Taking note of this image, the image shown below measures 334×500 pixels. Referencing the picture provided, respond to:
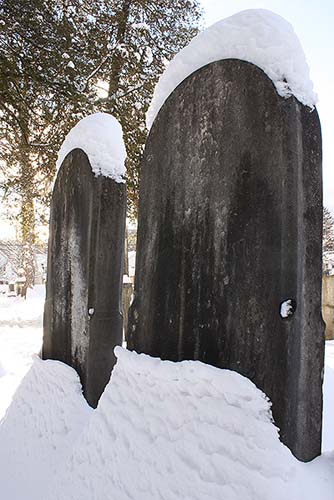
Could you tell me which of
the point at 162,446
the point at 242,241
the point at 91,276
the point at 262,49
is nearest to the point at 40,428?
the point at 91,276

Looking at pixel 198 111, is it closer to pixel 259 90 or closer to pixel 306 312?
pixel 259 90

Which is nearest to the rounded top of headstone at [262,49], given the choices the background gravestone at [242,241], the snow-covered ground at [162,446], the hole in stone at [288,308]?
the background gravestone at [242,241]

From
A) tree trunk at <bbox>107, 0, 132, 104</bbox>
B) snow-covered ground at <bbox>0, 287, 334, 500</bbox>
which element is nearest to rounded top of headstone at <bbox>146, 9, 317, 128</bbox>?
snow-covered ground at <bbox>0, 287, 334, 500</bbox>

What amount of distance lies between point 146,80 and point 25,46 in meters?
2.29

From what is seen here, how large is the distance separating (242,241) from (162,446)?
102 centimetres

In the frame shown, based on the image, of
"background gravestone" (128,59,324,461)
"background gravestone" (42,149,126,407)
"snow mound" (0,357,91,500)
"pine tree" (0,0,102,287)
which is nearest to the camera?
"background gravestone" (128,59,324,461)

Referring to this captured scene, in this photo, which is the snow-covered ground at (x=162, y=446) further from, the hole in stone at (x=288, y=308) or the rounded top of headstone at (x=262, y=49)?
the rounded top of headstone at (x=262, y=49)

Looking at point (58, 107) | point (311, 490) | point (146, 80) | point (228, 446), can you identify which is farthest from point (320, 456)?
point (146, 80)

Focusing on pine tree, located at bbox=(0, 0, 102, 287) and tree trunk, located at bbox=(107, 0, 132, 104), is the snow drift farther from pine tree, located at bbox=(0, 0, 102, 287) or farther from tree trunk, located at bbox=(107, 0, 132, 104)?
tree trunk, located at bbox=(107, 0, 132, 104)

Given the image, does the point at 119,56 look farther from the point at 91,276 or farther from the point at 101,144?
the point at 91,276

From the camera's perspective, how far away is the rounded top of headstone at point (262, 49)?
1598 millimetres

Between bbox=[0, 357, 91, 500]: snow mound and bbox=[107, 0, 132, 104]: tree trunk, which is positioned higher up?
bbox=[107, 0, 132, 104]: tree trunk

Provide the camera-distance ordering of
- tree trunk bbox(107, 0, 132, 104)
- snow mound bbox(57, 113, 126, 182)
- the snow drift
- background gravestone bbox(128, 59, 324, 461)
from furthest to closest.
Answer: tree trunk bbox(107, 0, 132, 104)
snow mound bbox(57, 113, 126, 182)
background gravestone bbox(128, 59, 324, 461)
the snow drift

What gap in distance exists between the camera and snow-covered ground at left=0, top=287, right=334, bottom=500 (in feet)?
4.57
